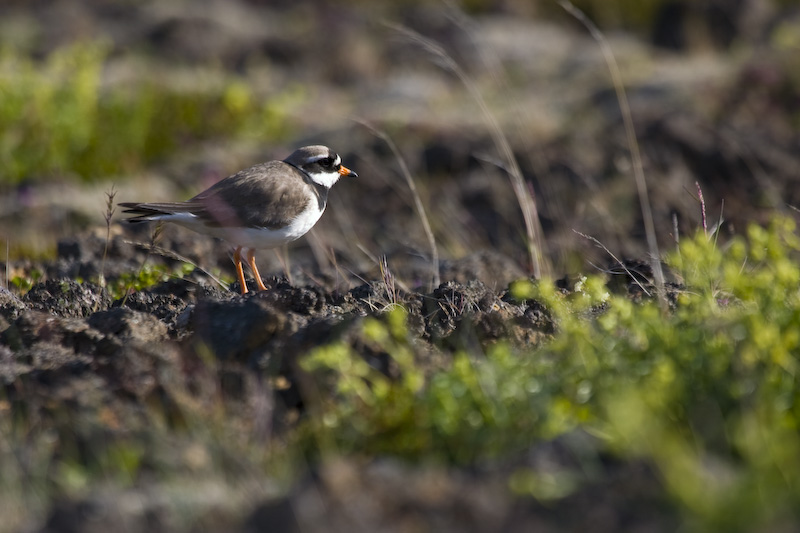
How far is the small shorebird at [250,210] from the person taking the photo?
6.44 metres

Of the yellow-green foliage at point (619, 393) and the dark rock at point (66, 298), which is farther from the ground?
the yellow-green foliage at point (619, 393)

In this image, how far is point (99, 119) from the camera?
42.8ft

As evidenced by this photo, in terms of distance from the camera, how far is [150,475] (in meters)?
3.61

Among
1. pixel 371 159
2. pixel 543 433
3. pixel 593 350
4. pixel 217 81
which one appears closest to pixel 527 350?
pixel 593 350

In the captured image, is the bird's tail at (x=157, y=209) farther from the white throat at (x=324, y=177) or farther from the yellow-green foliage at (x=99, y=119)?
the yellow-green foliage at (x=99, y=119)

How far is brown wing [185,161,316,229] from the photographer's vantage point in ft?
21.2

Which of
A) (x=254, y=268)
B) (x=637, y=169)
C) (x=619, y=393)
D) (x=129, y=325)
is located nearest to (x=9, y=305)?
(x=129, y=325)

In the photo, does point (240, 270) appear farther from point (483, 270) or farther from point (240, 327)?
point (483, 270)

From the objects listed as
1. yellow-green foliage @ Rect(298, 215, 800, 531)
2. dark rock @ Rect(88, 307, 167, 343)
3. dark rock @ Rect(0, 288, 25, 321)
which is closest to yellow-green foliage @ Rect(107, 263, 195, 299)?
dark rock @ Rect(0, 288, 25, 321)

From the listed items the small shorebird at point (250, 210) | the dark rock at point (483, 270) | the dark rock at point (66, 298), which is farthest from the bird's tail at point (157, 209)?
the dark rock at point (483, 270)

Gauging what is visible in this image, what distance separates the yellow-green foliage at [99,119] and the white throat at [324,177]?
5.14 meters

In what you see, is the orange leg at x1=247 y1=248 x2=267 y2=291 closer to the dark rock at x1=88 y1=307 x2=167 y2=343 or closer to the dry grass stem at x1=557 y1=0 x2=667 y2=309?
the dark rock at x1=88 y1=307 x2=167 y2=343

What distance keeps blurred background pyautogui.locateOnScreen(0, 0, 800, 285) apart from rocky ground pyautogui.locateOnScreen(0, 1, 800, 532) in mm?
56

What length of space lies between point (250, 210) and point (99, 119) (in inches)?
293
